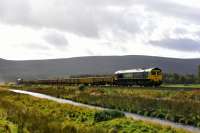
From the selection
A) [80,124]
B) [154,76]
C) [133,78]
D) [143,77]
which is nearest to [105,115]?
[80,124]

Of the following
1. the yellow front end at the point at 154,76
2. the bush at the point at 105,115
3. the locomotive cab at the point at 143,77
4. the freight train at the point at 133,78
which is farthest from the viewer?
the freight train at the point at 133,78

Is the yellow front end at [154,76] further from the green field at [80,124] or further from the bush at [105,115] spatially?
the bush at [105,115]

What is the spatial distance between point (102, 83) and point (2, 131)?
93.3 m

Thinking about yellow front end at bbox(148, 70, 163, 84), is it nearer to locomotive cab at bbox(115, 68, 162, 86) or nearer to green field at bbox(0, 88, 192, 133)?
locomotive cab at bbox(115, 68, 162, 86)

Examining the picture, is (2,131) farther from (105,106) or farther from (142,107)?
(105,106)

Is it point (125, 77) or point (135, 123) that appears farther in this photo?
point (125, 77)

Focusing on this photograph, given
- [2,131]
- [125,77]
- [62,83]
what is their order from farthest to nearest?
[62,83] → [125,77] → [2,131]

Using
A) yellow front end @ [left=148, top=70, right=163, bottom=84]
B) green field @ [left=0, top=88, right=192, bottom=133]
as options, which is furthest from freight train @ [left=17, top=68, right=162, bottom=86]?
green field @ [left=0, top=88, right=192, bottom=133]

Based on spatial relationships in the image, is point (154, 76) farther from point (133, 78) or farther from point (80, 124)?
point (80, 124)

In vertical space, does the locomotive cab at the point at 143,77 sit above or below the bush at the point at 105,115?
above

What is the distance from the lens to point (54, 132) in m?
26.0

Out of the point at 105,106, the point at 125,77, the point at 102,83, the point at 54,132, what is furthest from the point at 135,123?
the point at 102,83

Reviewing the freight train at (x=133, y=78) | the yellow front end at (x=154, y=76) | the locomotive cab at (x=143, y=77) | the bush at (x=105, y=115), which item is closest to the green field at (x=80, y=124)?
the bush at (x=105, y=115)

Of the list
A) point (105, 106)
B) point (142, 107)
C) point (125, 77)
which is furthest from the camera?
point (125, 77)
